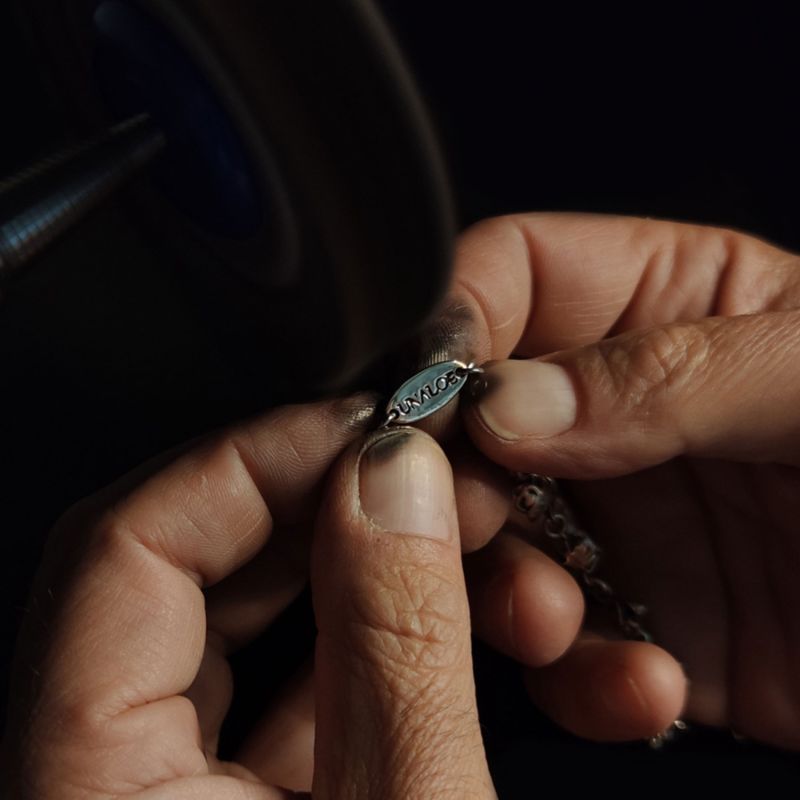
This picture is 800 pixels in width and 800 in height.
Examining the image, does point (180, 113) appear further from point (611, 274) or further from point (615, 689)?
point (615, 689)

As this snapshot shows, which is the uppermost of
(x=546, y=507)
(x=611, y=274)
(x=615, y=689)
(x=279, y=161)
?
(x=279, y=161)

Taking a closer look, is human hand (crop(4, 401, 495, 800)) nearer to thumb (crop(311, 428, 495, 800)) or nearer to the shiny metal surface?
thumb (crop(311, 428, 495, 800))

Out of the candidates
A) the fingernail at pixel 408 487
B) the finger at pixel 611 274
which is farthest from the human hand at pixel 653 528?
the fingernail at pixel 408 487

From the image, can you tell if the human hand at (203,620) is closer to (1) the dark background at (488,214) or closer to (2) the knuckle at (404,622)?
(2) the knuckle at (404,622)

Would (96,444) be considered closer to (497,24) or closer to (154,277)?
(154,277)

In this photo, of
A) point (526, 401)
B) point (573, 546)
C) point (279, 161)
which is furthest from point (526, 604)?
point (279, 161)

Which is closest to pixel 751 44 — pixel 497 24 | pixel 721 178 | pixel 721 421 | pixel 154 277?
pixel 721 178
